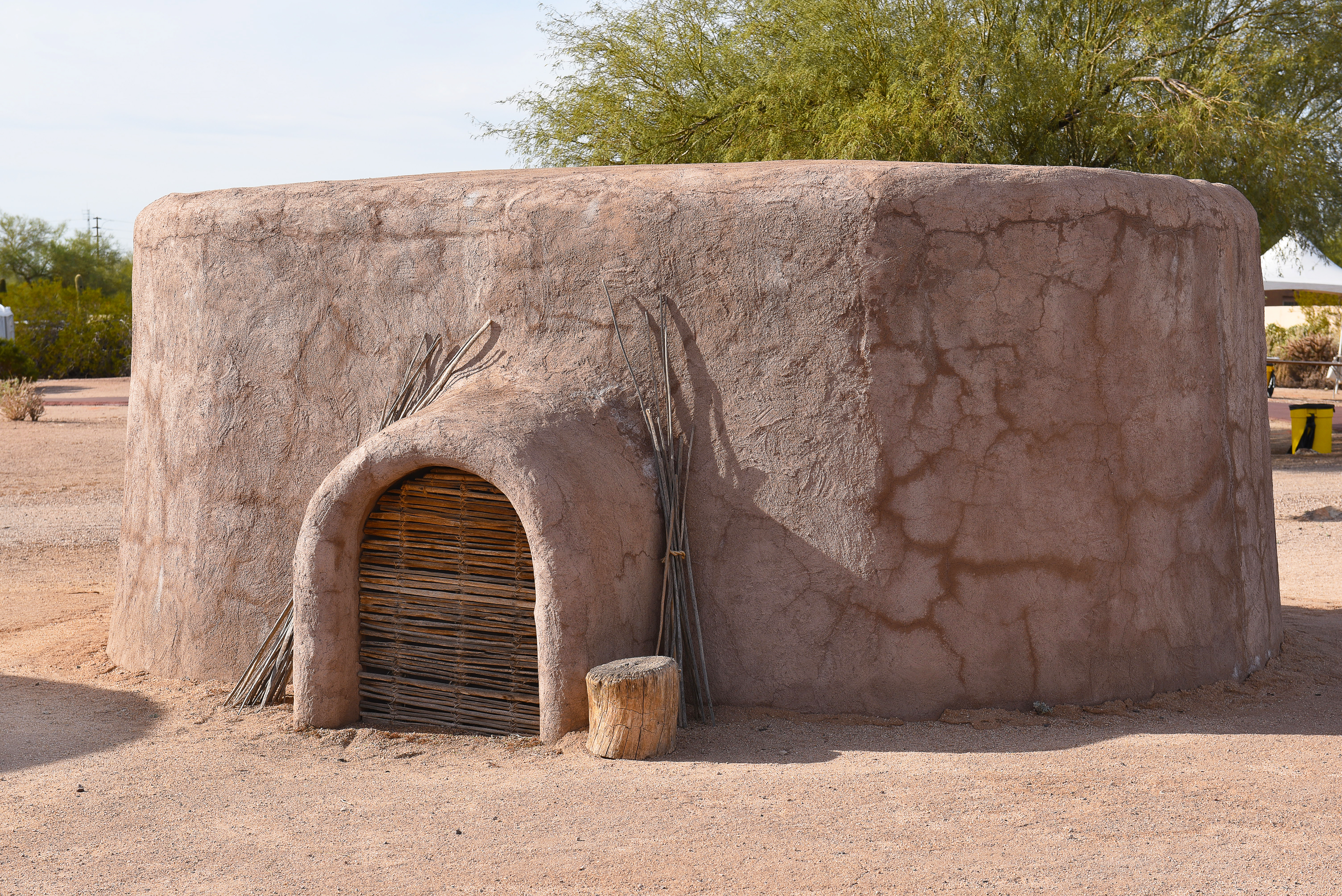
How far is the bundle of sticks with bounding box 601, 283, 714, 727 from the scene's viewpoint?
4363mm

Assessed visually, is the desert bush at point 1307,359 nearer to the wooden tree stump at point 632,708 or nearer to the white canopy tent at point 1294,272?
the white canopy tent at point 1294,272

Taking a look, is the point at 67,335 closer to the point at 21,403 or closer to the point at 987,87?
the point at 21,403

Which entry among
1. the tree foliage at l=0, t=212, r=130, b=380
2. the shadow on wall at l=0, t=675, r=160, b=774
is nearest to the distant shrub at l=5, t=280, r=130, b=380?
the tree foliage at l=0, t=212, r=130, b=380

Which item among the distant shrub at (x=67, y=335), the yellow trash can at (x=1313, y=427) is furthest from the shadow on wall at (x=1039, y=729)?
the distant shrub at (x=67, y=335)

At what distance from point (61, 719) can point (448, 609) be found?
64.5 inches

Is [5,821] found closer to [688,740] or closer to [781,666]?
[688,740]

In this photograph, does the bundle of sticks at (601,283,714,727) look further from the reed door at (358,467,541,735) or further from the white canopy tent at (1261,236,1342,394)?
the white canopy tent at (1261,236,1342,394)

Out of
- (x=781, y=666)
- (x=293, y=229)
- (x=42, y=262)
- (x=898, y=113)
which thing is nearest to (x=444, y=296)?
(x=293, y=229)

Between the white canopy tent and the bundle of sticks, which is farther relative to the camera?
the white canopy tent

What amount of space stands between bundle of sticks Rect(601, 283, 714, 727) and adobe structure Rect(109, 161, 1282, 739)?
5 centimetres

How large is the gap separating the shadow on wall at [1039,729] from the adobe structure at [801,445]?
0.10 metres

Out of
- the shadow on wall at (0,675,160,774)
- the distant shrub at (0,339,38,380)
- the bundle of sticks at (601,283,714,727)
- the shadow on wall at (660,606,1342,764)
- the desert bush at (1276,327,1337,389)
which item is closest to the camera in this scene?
the shadow on wall at (660,606,1342,764)

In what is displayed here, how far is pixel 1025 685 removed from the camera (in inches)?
175

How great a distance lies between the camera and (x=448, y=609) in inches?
171
